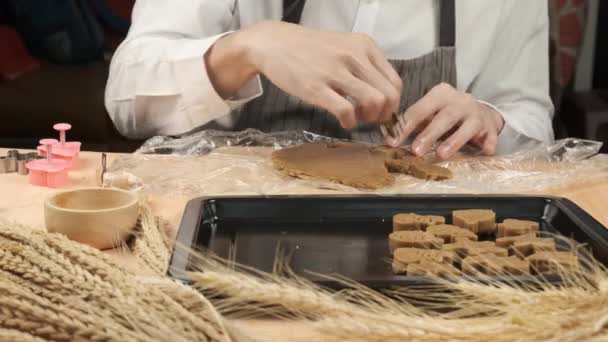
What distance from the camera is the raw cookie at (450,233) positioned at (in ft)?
3.17

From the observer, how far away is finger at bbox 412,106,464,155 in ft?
4.89

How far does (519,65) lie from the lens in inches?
76.0

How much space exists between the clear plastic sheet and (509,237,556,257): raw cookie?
1.18 feet

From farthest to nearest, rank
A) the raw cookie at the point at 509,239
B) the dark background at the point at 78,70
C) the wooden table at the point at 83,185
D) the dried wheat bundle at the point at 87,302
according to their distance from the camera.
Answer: the dark background at the point at 78,70
the wooden table at the point at 83,185
the raw cookie at the point at 509,239
the dried wheat bundle at the point at 87,302

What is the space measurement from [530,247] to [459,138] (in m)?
0.62

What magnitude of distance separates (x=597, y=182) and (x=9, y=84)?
5.96 feet

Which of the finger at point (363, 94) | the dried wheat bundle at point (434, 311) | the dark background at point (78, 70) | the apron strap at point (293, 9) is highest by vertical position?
the apron strap at point (293, 9)

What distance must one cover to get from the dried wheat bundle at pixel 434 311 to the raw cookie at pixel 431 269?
6 centimetres

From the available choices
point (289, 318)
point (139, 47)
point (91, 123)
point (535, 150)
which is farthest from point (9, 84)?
point (289, 318)

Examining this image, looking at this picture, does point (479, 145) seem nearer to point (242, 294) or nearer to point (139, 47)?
point (139, 47)

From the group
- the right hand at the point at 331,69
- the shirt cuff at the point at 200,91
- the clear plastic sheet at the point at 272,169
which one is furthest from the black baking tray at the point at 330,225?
the shirt cuff at the point at 200,91

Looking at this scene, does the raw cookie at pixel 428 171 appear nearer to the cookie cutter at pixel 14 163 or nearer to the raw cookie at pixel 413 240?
the raw cookie at pixel 413 240

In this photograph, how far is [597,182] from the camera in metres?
1.34

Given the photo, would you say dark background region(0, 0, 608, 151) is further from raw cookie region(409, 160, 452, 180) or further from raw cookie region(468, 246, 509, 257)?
raw cookie region(468, 246, 509, 257)
